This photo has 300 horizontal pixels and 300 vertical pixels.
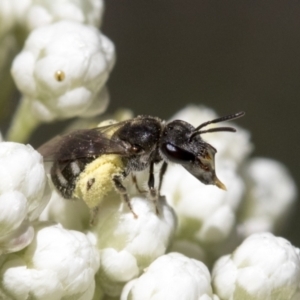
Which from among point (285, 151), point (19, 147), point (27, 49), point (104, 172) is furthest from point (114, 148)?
point (285, 151)

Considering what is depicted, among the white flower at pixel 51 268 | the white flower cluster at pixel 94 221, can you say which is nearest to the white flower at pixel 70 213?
the white flower cluster at pixel 94 221

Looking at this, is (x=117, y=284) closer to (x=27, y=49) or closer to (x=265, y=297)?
(x=265, y=297)

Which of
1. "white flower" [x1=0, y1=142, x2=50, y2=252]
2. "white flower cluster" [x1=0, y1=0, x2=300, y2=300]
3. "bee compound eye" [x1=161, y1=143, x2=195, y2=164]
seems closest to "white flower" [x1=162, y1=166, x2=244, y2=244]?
"white flower cluster" [x1=0, y1=0, x2=300, y2=300]

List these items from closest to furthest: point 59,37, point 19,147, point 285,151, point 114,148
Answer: point 19,147
point 114,148
point 59,37
point 285,151

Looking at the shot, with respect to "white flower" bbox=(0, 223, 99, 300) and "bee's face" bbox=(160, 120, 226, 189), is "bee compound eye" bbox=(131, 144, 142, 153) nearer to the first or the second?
"bee's face" bbox=(160, 120, 226, 189)

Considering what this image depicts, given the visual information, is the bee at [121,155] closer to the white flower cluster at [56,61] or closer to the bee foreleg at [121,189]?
the bee foreleg at [121,189]
